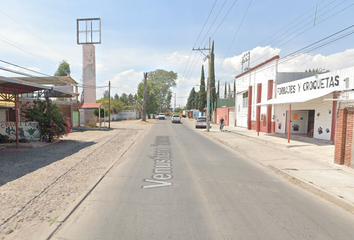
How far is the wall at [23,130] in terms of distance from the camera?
13.7 meters

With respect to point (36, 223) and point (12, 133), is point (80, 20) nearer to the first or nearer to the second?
point (12, 133)

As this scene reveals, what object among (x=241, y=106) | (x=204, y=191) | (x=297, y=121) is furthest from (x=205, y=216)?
(x=241, y=106)

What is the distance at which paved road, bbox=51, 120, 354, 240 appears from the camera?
12.4 ft

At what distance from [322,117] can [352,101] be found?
311 centimetres

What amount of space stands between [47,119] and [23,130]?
152cm

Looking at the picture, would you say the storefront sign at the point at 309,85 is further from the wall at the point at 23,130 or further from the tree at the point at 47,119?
the wall at the point at 23,130

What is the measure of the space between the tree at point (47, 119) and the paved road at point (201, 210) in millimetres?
9451

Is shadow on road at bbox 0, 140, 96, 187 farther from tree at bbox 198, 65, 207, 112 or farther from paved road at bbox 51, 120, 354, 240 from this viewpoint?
tree at bbox 198, 65, 207, 112

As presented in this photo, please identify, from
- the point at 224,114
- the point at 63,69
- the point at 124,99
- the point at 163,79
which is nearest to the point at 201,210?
the point at 224,114

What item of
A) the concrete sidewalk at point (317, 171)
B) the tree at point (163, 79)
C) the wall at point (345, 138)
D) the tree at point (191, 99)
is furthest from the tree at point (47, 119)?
the tree at point (191, 99)

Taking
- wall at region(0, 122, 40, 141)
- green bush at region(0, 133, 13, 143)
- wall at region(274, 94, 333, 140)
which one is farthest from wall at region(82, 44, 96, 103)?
wall at region(274, 94, 333, 140)

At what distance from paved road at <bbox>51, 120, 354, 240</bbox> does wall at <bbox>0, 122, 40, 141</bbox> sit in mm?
10047

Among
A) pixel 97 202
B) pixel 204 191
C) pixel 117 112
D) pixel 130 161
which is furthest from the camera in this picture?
pixel 117 112

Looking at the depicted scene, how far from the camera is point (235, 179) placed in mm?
6938
